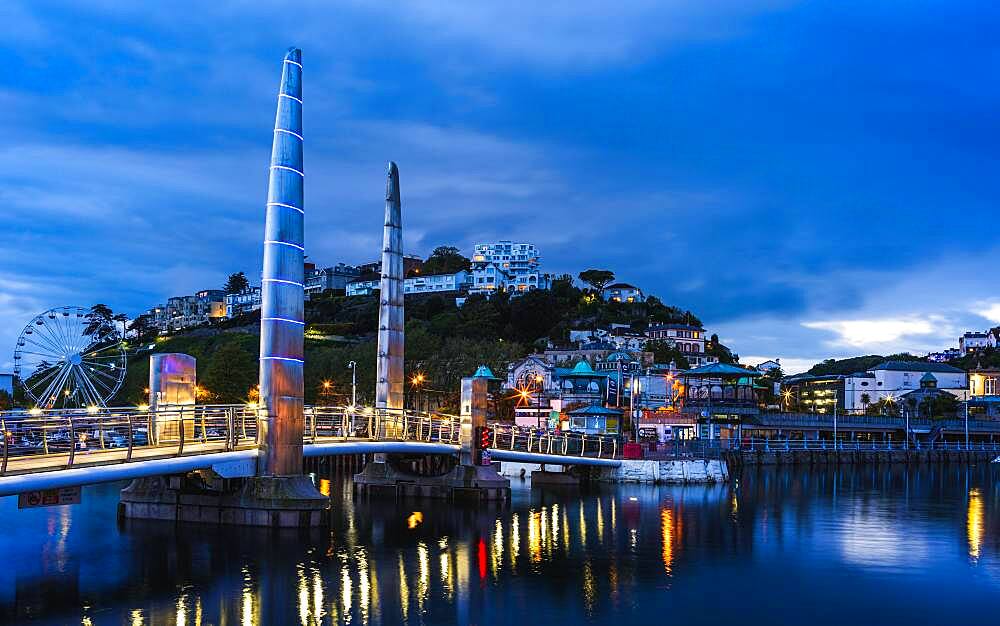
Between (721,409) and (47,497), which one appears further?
(721,409)

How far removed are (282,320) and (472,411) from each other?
49.8ft

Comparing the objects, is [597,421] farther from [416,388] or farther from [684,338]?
[684,338]

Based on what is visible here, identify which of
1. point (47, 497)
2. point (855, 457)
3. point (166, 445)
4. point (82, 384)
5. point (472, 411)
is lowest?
point (855, 457)

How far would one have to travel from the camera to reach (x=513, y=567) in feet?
113

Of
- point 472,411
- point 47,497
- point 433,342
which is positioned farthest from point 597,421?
point 47,497

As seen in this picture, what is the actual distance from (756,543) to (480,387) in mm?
15809

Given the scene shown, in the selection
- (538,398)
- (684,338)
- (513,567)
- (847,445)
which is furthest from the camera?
(684,338)

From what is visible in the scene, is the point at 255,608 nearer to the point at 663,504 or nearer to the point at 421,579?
the point at 421,579

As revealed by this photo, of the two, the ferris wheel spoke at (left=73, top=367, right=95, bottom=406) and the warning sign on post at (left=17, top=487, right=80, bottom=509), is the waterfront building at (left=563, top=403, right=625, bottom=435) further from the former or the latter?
the warning sign on post at (left=17, top=487, right=80, bottom=509)

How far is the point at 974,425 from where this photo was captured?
361 ft

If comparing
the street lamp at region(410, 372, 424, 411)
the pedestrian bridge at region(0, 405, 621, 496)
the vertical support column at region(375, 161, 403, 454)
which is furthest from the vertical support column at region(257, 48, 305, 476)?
the street lamp at region(410, 372, 424, 411)

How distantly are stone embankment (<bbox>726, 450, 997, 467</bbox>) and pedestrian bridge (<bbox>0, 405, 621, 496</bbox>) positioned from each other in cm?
3266

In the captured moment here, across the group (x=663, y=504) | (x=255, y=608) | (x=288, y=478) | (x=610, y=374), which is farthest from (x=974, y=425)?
(x=255, y=608)

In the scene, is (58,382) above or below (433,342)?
below
